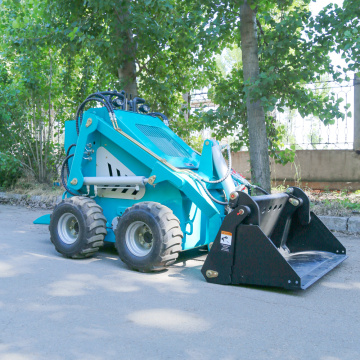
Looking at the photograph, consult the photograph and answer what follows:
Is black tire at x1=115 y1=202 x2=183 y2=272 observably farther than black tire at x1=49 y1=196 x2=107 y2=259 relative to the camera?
No

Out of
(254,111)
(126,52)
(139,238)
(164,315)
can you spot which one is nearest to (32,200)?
(126,52)

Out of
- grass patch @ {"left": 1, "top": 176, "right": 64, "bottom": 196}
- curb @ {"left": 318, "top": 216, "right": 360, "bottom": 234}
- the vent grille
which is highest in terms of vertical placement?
the vent grille

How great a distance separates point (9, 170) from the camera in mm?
12320

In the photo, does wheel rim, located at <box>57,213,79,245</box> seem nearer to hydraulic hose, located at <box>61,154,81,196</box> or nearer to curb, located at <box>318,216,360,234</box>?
hydraulic hose, located at <box>61,154,81,196</box>

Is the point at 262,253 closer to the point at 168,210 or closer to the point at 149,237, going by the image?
the point at 168,210

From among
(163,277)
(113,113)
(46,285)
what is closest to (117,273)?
(163,277)

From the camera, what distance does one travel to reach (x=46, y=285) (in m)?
4.05

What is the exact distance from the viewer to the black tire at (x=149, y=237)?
4488 millimetres

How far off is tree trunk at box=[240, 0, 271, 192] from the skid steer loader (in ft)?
8.35

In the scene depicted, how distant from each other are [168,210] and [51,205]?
6.41 m

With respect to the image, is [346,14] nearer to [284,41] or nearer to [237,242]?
[284,41]

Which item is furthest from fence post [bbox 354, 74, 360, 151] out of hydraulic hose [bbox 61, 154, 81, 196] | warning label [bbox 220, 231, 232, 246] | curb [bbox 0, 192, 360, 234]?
warning label [bbox 220, 231, 232, 246]

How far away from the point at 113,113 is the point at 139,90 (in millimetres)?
5297

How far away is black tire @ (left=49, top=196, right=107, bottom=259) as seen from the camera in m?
5.04
